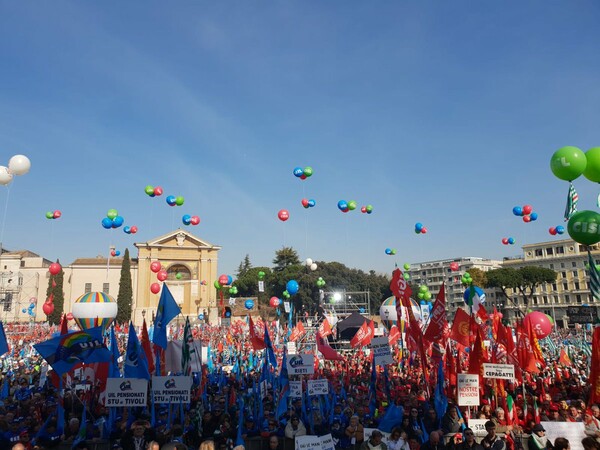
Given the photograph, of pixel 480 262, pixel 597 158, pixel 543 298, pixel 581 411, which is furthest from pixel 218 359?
pixel 480 262

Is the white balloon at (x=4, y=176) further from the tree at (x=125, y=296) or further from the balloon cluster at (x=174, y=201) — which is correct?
the tree at (x=125, y=296)

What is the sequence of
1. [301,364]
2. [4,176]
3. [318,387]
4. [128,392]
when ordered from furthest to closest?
[4,176]
[301,364]
[318,387]
[128,392]

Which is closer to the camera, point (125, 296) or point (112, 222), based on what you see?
point (112, 222)

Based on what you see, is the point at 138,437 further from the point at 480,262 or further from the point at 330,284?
the point at 480,262

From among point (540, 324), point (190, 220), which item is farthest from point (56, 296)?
point (540, 324)

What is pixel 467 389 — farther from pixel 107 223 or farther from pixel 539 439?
pixel 107 223

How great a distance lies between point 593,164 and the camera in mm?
10422

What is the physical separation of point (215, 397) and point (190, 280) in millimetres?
53288

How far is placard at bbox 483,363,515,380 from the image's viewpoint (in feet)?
32.8

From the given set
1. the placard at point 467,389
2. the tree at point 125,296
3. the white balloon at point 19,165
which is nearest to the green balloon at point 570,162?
the placard at point 467,389

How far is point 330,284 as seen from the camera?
245 feet

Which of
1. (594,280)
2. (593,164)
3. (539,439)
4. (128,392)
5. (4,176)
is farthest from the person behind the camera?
(4,176)

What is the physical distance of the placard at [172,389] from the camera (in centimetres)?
930

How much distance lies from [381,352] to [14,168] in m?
13.4
